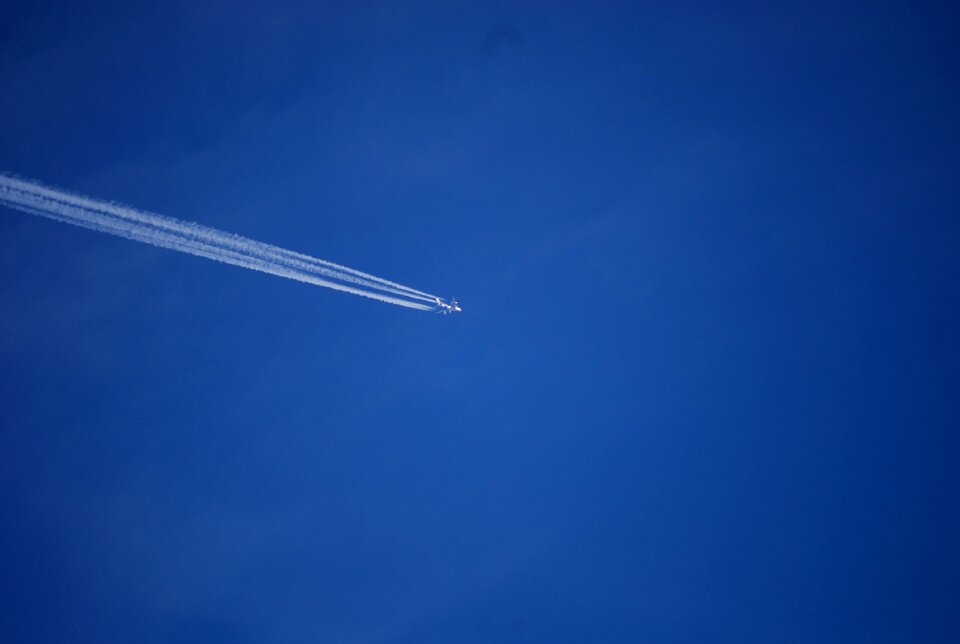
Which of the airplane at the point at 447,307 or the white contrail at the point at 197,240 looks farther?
the airplane at the point at 447,307

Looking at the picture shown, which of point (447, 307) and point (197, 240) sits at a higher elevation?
point (447, 307)

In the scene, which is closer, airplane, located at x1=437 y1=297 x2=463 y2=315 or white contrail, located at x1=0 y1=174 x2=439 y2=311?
white contrail, located at x1=0 y1=174 x2=439 y2=311

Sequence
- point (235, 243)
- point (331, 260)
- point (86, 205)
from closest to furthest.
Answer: point (86, 205) → point (235, 243) → point (331, 260)

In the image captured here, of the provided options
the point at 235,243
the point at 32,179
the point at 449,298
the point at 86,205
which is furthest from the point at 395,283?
the point at 32,179

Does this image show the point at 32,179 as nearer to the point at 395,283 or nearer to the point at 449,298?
the point at 395,283

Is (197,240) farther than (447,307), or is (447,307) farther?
(447,307)
